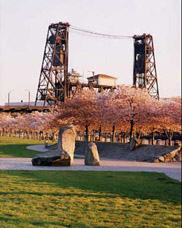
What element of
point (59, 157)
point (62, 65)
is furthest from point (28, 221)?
point (62, 65)

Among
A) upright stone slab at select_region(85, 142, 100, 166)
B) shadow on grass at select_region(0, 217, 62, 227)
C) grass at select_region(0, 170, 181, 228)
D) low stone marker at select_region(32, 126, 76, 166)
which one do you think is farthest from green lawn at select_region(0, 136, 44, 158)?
shadow on grass at select_region(0, 217, 62, 227)

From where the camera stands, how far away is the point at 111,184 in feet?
40.9

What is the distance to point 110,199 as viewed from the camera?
988cm

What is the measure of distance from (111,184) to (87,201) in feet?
10.1

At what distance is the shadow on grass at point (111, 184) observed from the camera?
1056 centimetres

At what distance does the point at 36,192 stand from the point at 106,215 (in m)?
2.97

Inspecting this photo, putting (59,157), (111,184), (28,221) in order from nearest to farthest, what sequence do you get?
(28,221) < (111,184) < (59,157)

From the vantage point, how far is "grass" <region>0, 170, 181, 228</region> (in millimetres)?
7465

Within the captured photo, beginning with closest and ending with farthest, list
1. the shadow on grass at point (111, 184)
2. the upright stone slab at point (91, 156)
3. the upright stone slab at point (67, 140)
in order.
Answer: the shadow on grass at point (111, 184) < the upright stone slab at point (91, 156) < the upright stone slab at point (67, 140)

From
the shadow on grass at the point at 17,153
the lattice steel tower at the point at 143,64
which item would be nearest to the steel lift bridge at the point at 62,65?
the lattice steel tower at the point at 143,64

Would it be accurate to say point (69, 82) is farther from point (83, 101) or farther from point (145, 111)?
point (145, 111)

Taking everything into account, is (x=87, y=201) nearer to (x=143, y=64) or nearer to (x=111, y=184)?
(x=111, y=184)

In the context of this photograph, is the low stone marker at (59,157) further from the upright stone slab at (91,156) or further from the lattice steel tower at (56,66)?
the lattice steel tower at (56,66)

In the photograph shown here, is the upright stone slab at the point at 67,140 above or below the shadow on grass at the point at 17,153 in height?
above
